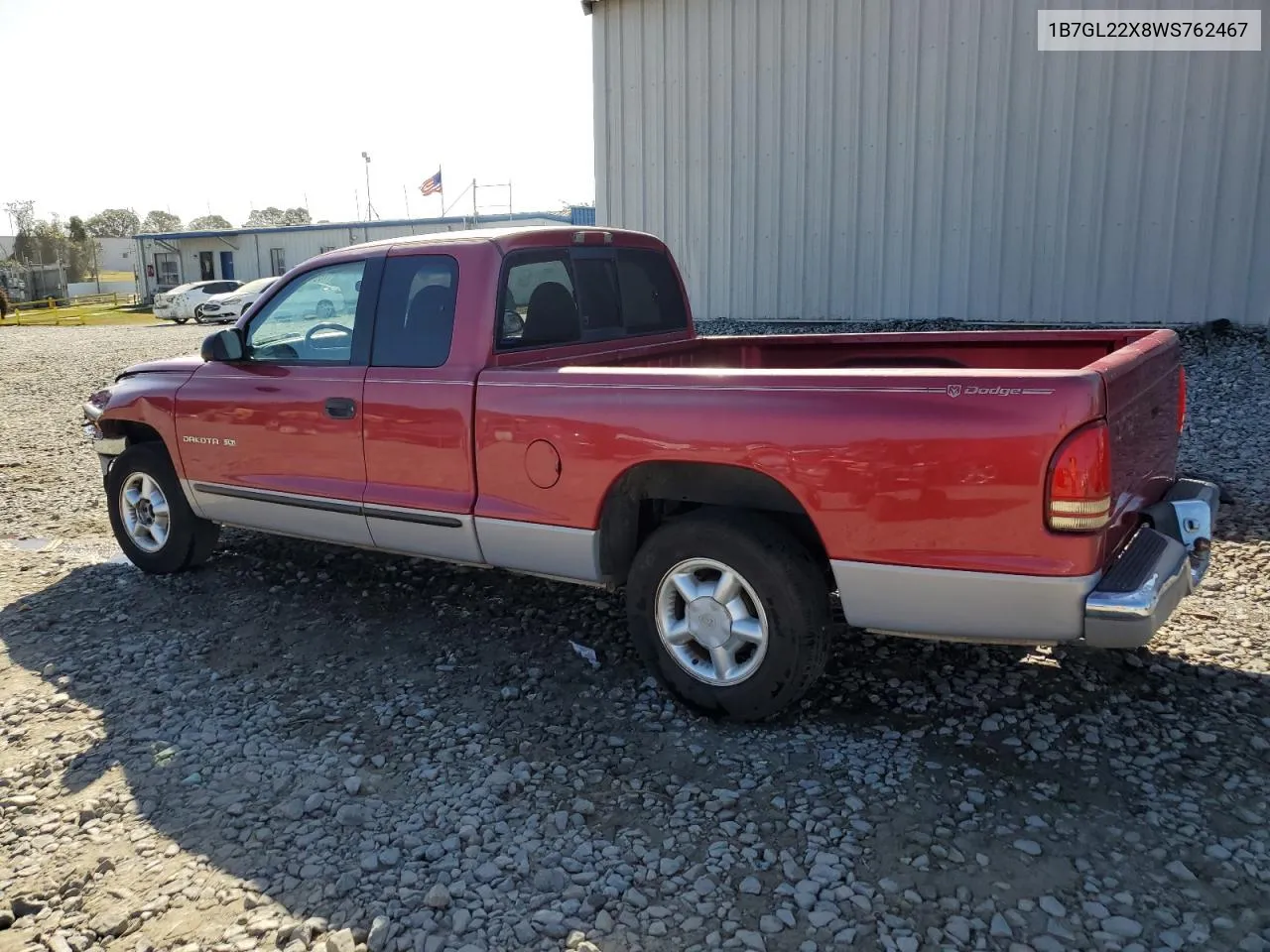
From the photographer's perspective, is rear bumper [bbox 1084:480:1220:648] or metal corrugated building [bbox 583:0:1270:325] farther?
metal corrugated building [bbox 583:0:1270:325]

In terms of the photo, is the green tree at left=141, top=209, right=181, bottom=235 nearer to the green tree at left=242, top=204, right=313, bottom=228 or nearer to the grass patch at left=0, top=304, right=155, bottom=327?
the green tree at left=242, top=204, right=313, bottom=228

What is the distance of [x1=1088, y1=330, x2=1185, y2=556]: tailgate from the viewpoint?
3.19m

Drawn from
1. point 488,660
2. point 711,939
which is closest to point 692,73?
point 488,660

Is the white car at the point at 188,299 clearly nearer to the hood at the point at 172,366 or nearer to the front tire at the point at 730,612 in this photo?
the hood at the point at 172,366

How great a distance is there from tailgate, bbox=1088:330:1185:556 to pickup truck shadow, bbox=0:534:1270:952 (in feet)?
2.76

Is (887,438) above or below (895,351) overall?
below

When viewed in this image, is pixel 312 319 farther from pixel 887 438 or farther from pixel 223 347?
pixel 887 438

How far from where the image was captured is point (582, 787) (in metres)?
3.47

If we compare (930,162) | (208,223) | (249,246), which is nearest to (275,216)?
(208,223)

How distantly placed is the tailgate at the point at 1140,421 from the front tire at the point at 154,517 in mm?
4810

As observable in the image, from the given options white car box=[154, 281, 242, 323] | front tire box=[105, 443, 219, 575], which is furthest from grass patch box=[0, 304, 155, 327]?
front tire box=[105, 443, 219, 575]

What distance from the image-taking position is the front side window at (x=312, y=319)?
4895 millimetres

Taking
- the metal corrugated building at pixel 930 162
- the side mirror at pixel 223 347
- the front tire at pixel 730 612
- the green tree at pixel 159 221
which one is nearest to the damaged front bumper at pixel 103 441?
the side mirror at pixel 223 347

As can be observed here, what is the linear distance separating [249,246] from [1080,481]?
50.4 metres
